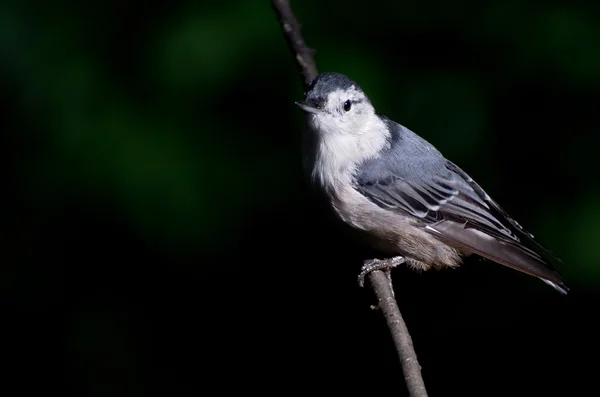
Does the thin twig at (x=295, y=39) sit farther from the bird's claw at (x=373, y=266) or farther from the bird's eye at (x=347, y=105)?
the bird's claw at (x=373, y=266)

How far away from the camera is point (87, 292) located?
328 centimetres

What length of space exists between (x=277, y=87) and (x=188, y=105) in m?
0.34

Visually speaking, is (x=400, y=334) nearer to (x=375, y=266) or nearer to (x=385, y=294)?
(x=385, y=294)

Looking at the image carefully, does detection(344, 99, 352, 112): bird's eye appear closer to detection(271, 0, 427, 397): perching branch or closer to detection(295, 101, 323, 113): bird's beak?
detection(295, 101, 323, 113): bird's beak

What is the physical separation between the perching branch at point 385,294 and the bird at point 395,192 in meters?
0.14

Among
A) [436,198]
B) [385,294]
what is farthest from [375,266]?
[436,198]

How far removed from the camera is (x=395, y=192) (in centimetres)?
265

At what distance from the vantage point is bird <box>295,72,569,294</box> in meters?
2.52

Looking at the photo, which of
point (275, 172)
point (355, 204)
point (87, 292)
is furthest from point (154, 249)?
point (355, 204)

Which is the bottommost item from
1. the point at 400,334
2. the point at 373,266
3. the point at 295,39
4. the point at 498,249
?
the point at 400,334

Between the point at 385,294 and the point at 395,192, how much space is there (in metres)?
0.39

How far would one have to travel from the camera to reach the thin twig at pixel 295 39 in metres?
2.77

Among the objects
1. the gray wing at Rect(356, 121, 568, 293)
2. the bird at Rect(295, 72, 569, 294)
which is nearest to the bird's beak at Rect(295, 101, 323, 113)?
the bird at Rect(295, 72, 569, 294)

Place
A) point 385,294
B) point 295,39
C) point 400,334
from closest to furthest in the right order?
point 400,334, point 385,294, point 295,39
